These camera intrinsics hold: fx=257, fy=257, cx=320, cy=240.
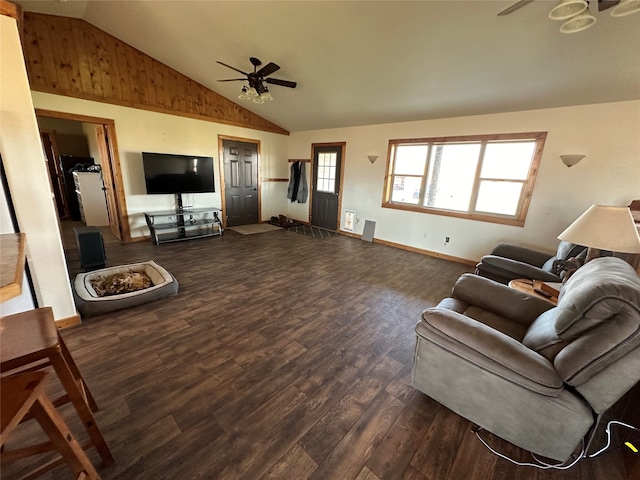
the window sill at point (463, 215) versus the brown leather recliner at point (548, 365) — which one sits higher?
the window sill at point (463, 215)

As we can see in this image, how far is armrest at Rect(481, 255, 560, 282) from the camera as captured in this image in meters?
2.57

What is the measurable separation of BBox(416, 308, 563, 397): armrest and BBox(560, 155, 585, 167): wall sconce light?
11.0 feet

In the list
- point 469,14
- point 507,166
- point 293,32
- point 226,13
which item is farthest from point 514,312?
point 226,13

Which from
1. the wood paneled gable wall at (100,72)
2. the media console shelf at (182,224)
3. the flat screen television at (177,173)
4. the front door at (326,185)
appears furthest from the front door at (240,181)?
the front door at (326,185)

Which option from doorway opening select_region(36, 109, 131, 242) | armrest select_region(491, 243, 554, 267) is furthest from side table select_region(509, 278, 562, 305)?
doorway opening select_region(36, 109, 131, 242)

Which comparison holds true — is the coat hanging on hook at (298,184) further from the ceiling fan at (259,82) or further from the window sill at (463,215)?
the ceiling fan at (259,82)

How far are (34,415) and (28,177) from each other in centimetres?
198

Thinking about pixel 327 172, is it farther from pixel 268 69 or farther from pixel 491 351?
pixel 491 351

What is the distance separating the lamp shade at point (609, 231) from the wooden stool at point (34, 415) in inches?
109

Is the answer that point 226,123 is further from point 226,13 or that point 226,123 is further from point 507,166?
point 507,166

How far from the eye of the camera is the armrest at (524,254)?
3160mm

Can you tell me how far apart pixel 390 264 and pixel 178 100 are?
5011 millimetres

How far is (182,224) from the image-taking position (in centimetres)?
505

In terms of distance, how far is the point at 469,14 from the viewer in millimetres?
2330
